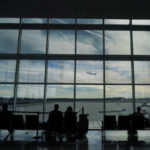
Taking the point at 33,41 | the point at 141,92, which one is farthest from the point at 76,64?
the point at 141,92

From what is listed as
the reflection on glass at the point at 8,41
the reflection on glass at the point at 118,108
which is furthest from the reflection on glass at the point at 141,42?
the reflection on glass at the point at 8,41

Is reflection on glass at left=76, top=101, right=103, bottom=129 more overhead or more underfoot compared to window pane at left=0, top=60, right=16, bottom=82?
more underfoot

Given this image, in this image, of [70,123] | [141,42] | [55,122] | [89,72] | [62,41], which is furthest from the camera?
[62,41]

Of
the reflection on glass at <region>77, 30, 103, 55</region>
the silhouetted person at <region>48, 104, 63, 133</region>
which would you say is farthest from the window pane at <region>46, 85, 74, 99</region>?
the silhouetted person at <region>48, 104, 63, 133</region>

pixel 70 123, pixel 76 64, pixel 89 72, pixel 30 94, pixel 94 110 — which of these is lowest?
pixel 70 123

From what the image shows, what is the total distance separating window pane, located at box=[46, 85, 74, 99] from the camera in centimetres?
1002

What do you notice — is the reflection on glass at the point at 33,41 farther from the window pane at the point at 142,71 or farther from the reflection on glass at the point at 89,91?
the window pane at the point at 142,71

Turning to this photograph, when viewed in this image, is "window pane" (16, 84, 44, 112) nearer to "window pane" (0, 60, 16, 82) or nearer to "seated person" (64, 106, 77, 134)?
"window pane" (0, 60, 16, 82)

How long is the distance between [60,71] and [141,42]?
4231 millimetres

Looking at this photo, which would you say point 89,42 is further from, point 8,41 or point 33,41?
point 8,41

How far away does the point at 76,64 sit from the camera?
33.5ft

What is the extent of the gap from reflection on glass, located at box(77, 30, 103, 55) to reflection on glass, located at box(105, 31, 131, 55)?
1.14 ft
